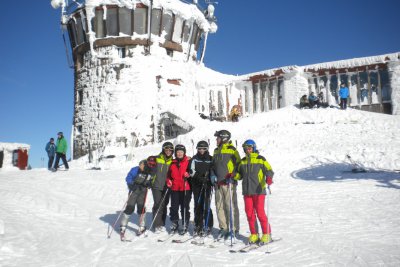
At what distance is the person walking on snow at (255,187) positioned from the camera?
4.55 metres

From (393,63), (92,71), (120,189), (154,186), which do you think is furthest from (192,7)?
(154,186)

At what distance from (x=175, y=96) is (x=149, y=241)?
18.9 meters

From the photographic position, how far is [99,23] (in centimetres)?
2255

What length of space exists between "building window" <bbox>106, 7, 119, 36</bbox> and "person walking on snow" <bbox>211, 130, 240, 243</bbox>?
2034cm

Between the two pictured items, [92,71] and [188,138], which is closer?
[188,138]

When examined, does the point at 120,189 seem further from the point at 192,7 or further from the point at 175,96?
the point at 192,7

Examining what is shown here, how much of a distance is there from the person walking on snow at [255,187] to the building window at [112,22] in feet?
68.2

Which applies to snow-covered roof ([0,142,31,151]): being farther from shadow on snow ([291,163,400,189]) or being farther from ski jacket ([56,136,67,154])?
shadow on snow ([291,163,400,189])

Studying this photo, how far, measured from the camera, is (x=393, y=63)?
2030 centimetres

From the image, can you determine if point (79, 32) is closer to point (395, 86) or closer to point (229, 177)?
point (229, 177)

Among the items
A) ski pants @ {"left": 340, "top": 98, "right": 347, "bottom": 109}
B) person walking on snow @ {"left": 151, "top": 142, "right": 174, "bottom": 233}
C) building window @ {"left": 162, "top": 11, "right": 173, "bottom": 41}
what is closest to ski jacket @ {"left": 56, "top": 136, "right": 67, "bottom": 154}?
person walking on snow @ {"left": 151, "top": 142, "right": 174, "bottom": 233}

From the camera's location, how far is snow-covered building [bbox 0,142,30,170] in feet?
45.8

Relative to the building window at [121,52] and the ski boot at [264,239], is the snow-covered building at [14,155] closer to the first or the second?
the building window at [121,52]

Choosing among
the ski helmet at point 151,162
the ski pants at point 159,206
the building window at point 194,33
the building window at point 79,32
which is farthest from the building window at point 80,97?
the ski pants at point 159,206
